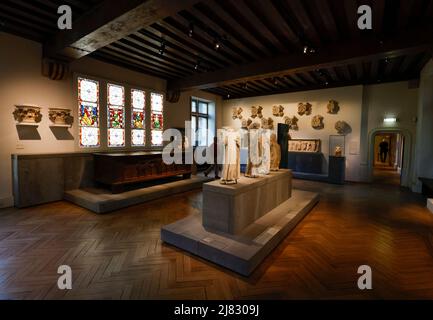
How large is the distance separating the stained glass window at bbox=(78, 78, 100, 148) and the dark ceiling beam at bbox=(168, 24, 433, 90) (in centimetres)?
335

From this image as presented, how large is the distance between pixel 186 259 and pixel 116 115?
549 cm

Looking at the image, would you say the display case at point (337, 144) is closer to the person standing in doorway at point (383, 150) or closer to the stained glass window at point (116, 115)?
the stained glass window at point (116, 115)

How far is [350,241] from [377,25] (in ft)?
13.2

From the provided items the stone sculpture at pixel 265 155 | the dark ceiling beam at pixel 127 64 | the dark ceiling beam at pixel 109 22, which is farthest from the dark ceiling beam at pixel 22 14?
the stone sculpture at pixel 265 155

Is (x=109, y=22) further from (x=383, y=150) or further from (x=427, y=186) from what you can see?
(x=383, y=150)

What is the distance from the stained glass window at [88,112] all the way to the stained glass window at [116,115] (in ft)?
1.23

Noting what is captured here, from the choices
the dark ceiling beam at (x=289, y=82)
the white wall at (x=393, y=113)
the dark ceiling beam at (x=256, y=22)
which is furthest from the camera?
the dark ceiling beam at (x=289, y=82)

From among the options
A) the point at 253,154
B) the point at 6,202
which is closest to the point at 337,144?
the point at 253,154

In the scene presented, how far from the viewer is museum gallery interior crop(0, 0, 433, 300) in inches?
102

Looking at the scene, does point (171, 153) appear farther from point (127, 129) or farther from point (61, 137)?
point (61, 137)

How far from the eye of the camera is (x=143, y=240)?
3.41m

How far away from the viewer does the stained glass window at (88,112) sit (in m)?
Result: 6.03

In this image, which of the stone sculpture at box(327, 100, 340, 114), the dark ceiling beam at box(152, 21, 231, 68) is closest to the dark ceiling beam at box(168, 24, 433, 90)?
the dark ceiling beam at box(152, 21, 231, 68)

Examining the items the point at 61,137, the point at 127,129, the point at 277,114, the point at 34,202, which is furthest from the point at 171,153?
the point at 277,114
